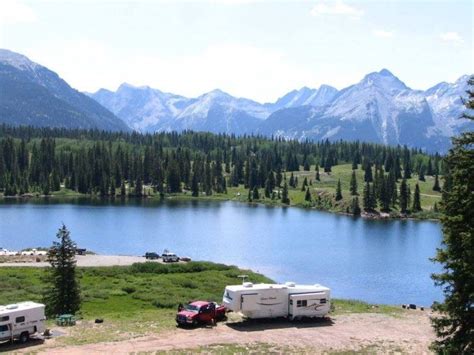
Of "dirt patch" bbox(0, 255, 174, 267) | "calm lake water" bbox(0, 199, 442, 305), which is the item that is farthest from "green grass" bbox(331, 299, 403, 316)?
"dirt patch" bbox(0, 255, 174, 267)

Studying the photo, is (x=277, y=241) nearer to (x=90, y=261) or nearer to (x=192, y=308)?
(x=90, y=261)

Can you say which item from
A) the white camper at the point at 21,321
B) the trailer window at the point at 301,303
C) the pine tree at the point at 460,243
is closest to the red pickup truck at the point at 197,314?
the trailer window at the point at 301,303

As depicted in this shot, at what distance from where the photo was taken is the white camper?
43.2 metres

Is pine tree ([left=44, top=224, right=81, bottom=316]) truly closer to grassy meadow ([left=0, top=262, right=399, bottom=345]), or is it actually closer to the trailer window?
grassy meadow ([left=0, top=262, right=399, bottom=345])

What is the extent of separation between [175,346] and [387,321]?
72.8ft

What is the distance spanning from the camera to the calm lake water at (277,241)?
100875 millimetres

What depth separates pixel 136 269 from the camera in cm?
9006

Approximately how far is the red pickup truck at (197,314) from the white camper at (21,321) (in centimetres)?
1091

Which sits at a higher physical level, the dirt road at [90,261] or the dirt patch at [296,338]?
the dirt patch at [296,338]

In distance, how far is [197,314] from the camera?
49250 millimetres

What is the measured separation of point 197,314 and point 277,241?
9634 cm

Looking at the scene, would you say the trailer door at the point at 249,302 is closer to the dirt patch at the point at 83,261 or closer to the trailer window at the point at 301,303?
the trailer window at the point at 301,303

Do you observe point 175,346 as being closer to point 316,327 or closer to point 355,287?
point 316,327

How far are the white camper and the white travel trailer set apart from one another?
15.1 m
